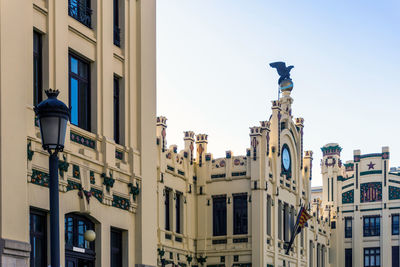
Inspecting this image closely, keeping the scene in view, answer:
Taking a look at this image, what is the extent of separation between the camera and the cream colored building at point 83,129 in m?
15.7

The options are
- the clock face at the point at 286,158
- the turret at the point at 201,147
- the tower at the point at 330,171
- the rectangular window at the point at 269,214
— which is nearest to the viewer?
the turret at the point at 201,147

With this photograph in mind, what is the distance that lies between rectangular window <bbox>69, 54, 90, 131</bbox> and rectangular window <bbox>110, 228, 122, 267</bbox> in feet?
9.33

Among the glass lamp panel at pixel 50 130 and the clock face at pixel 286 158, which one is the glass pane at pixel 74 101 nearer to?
the glass lamp panel at pixel 50 130

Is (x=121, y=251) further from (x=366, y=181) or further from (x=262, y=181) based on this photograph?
(x=366, y=181)

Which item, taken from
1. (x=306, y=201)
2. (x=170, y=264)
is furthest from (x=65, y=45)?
(x=306, y=201)

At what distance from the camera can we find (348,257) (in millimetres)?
59688

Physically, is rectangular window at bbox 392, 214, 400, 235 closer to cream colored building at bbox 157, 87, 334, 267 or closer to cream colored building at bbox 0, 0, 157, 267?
cream colored building at bbox 157, 87, 334, 267

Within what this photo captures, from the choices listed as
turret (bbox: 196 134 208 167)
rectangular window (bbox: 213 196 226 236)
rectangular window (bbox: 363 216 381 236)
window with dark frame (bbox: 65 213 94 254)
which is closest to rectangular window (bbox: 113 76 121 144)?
window with dark frame (bbox: 65 213 94 254)

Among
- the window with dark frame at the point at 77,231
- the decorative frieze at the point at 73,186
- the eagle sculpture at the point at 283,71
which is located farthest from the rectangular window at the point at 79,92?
the eagle sculpture at the point at 283,71

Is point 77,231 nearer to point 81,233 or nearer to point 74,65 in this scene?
point 81,233

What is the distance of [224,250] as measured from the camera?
42.3 metres

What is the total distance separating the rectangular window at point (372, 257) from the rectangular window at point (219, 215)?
20117 millimetres

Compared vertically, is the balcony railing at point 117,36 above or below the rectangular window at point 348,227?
above

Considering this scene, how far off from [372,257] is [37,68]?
4585 cm
